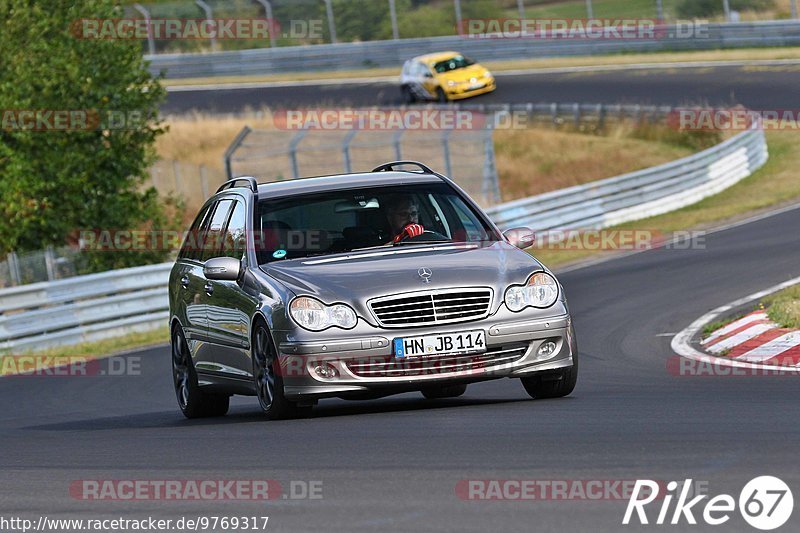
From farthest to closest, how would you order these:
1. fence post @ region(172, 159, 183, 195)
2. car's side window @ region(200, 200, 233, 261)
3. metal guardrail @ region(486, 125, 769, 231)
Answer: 1. fence post @ region(172, 159, 183, 195)
2. metal guardrail @ region(486, 125, 769, 231)
3. car's side window @ region(200, 200, 233, 261)

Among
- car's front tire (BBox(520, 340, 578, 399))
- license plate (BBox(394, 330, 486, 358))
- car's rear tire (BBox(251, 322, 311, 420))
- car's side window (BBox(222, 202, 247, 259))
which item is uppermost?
car's side window (BBox(222, 202, 247, 259))

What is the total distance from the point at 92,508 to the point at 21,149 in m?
20.8

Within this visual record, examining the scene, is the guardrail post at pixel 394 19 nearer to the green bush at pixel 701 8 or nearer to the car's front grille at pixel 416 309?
the green bush at pixel 701 8

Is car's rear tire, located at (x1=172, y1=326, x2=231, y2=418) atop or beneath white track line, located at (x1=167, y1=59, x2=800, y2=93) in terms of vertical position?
atop

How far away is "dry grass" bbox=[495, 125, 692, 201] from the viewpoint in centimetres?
3581

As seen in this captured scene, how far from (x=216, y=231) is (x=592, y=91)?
33.0 meters

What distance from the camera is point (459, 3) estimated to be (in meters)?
53.3

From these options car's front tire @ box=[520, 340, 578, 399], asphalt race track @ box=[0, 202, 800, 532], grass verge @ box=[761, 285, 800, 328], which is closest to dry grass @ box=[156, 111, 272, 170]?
grass verge @ box=[761, 285, 800, 328]

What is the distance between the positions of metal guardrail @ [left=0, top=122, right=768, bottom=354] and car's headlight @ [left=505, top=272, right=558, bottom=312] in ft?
40.9

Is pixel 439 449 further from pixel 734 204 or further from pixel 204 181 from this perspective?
pixel 204 181

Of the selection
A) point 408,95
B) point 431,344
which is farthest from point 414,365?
point 408,95

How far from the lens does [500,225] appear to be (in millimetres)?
25469
